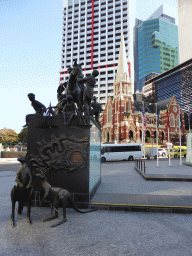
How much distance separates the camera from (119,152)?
26.2 meters

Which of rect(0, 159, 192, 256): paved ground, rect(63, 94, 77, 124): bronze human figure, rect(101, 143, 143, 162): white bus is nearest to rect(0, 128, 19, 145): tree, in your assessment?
rect(101, 143, 143, 162): white bus

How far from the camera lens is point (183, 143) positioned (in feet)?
175

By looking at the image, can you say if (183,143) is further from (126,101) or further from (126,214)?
(126,214)

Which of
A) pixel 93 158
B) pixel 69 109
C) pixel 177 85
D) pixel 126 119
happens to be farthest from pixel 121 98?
pixel 177 85

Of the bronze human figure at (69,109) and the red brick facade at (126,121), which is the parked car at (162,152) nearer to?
the red brick facade at (126,121)

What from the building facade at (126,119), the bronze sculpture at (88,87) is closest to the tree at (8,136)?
the building facade at (126,119)

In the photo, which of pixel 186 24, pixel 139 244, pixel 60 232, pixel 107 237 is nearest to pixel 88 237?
pixel 107 237

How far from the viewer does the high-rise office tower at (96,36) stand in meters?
77.6

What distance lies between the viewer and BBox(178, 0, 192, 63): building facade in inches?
3670

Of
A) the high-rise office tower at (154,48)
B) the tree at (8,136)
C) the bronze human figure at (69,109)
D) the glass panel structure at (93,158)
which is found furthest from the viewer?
the high-rise office tower at (154,48)

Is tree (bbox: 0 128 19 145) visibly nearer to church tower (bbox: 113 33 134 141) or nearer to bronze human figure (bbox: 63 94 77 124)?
church tower (bbox: 113 33 134 141)

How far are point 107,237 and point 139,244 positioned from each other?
0.59 meters

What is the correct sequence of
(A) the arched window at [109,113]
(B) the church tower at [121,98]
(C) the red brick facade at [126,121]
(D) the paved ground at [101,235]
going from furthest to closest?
(A) the arched window at [109,113] < (B) the church tower at [121,98] < (C) the red brick facade at [126,121] < (D) the paved ground at [101,235]

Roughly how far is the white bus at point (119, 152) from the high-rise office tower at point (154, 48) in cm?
9394
